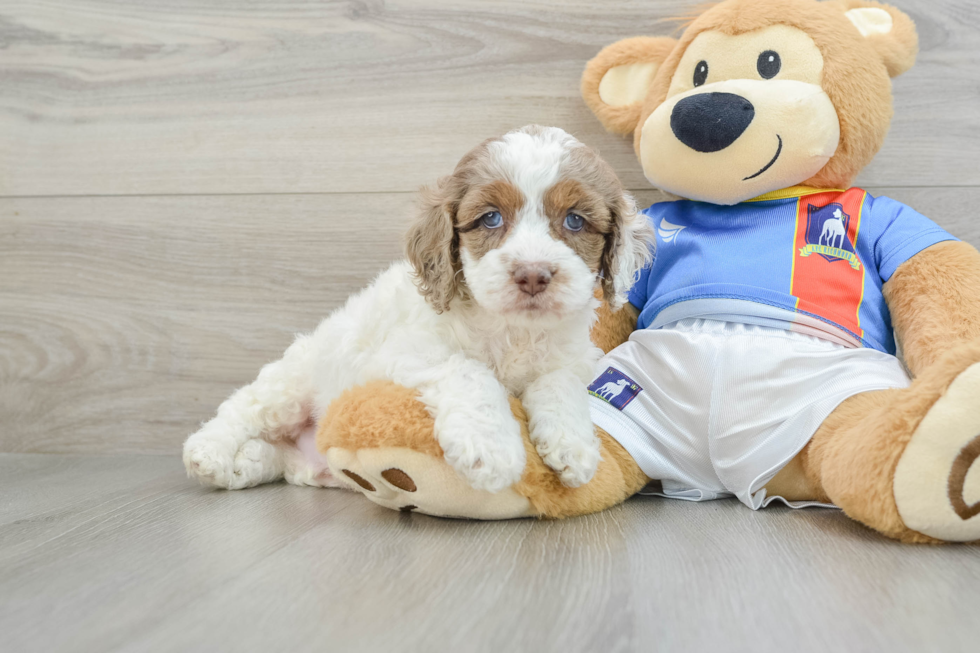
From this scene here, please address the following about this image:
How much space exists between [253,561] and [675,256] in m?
1.09

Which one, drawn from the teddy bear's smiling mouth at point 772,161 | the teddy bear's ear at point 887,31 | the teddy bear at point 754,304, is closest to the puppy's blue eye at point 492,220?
the teddy bear at point 754,304

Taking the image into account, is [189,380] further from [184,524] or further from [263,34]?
[263,34]

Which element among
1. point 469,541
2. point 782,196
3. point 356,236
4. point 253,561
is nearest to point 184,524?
point 253,561

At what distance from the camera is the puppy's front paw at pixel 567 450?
1.24m

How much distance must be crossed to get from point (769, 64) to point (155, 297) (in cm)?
181

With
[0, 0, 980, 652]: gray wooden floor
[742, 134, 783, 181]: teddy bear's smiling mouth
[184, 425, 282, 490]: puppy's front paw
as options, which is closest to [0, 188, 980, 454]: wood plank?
[0, 0, 980, 652]: gray wooden floor

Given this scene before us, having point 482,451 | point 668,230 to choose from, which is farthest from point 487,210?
point 668,230

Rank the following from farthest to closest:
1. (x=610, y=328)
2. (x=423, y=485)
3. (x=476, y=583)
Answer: (x=610, y=328) → (x=423, y=485) → (x=476, y=583)

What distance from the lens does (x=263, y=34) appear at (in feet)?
6.81

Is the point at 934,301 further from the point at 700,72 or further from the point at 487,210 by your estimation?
the point at 487,210

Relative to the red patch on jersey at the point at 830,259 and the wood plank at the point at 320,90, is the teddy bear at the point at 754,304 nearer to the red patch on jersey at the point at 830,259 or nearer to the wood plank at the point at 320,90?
the red patch on jersey at the point at 830,259

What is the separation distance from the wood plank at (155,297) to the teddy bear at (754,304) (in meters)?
0.81

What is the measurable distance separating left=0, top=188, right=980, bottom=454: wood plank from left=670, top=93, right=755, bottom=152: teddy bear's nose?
2.77 feet

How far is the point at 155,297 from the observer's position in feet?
7.08
